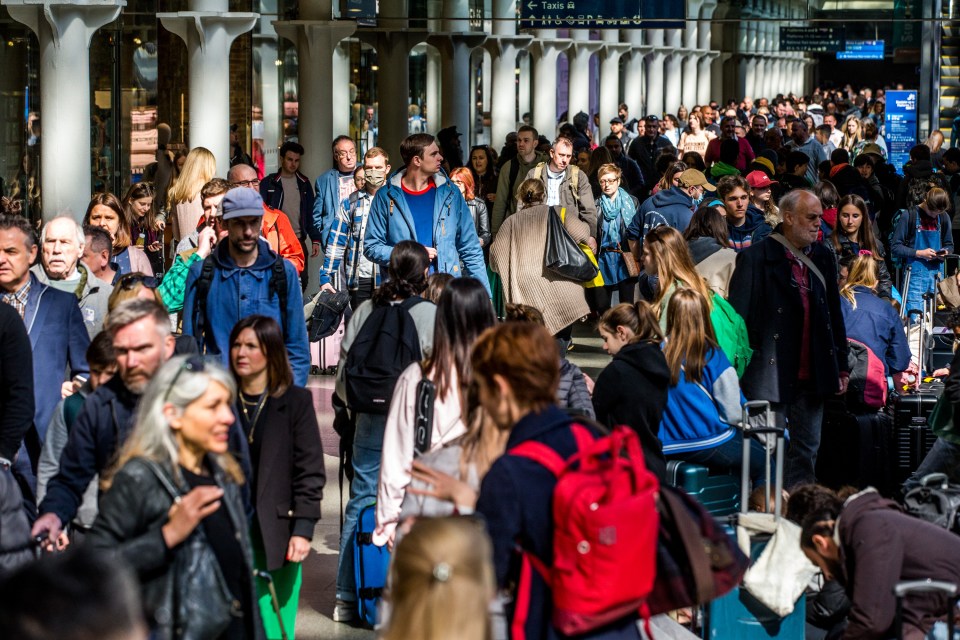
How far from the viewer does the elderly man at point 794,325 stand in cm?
977

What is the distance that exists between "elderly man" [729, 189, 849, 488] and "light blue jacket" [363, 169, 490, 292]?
1698 mm

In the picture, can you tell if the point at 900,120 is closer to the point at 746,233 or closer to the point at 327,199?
the point at 327,199

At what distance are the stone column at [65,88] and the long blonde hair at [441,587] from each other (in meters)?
12.3

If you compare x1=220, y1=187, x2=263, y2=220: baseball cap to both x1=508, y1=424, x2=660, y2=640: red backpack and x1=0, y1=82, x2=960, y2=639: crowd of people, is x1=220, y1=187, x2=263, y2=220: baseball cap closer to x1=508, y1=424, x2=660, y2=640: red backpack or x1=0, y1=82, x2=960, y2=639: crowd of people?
x1=0, y1=82, x2=960, y2=639: crowd of people

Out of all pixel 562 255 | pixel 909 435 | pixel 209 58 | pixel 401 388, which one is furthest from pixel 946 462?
pixel 209 58

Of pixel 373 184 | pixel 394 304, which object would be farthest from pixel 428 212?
pixel 394 304

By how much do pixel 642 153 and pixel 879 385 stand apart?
13.9 m

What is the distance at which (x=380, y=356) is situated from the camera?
307 inches

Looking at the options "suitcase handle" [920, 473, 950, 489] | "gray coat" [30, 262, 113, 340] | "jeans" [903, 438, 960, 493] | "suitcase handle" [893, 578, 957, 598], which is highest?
"gray coat" [30, 262, 113, 340]

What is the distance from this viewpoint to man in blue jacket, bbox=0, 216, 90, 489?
7.40 metres

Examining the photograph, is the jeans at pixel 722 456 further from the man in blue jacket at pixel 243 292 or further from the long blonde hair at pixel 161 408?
the long blonde hair at pixel 161 408

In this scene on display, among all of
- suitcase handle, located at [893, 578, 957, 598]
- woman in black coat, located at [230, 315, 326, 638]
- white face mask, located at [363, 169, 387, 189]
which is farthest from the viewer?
white face mask, located at [363, 169, 387, 189]

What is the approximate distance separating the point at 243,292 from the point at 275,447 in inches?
64.3

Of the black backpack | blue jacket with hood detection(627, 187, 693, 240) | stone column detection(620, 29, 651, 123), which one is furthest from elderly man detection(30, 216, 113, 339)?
stone column detection(620, 29, 651, 123)
